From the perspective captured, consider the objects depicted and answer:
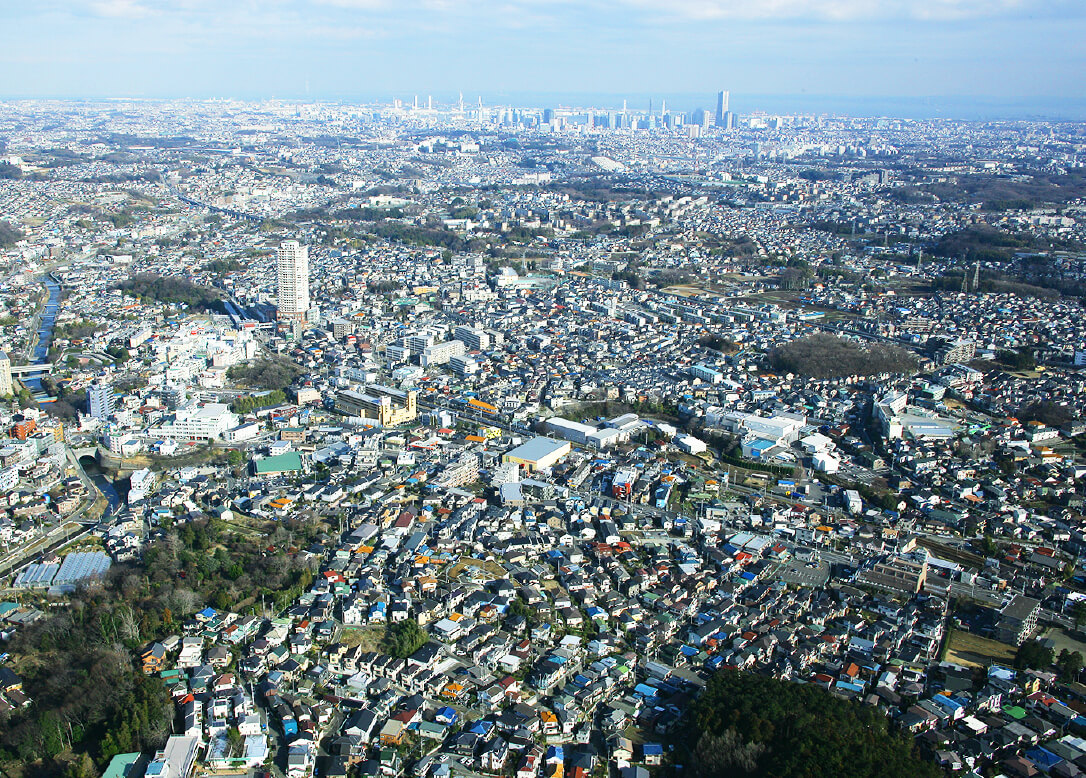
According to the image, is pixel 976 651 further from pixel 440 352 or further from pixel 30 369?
pixel 30 369

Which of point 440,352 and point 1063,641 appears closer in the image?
point 1063,641

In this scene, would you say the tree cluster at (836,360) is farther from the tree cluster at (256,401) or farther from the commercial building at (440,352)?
the tree cluster at (256,401)

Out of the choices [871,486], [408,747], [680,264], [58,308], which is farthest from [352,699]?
[680,264]


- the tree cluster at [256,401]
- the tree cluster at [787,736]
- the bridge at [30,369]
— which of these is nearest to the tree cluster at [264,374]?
the tree cluster at [256,401]

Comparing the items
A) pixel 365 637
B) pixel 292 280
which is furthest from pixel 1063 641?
pixel 292 280

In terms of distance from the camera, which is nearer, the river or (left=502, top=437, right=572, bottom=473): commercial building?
(left=502, top=437, right=572, bottom=473): commercial building

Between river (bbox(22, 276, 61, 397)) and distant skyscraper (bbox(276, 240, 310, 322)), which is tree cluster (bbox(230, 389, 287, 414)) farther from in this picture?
distant skyscraper (bbox(276, 240, 310, 322))

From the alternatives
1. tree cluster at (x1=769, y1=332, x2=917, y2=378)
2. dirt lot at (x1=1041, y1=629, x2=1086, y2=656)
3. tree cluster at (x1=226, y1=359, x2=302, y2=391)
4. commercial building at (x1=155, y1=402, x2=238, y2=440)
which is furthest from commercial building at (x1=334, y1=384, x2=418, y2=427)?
dirt lot at (x1=1041, y1=629, x2=1086, y2=656)
